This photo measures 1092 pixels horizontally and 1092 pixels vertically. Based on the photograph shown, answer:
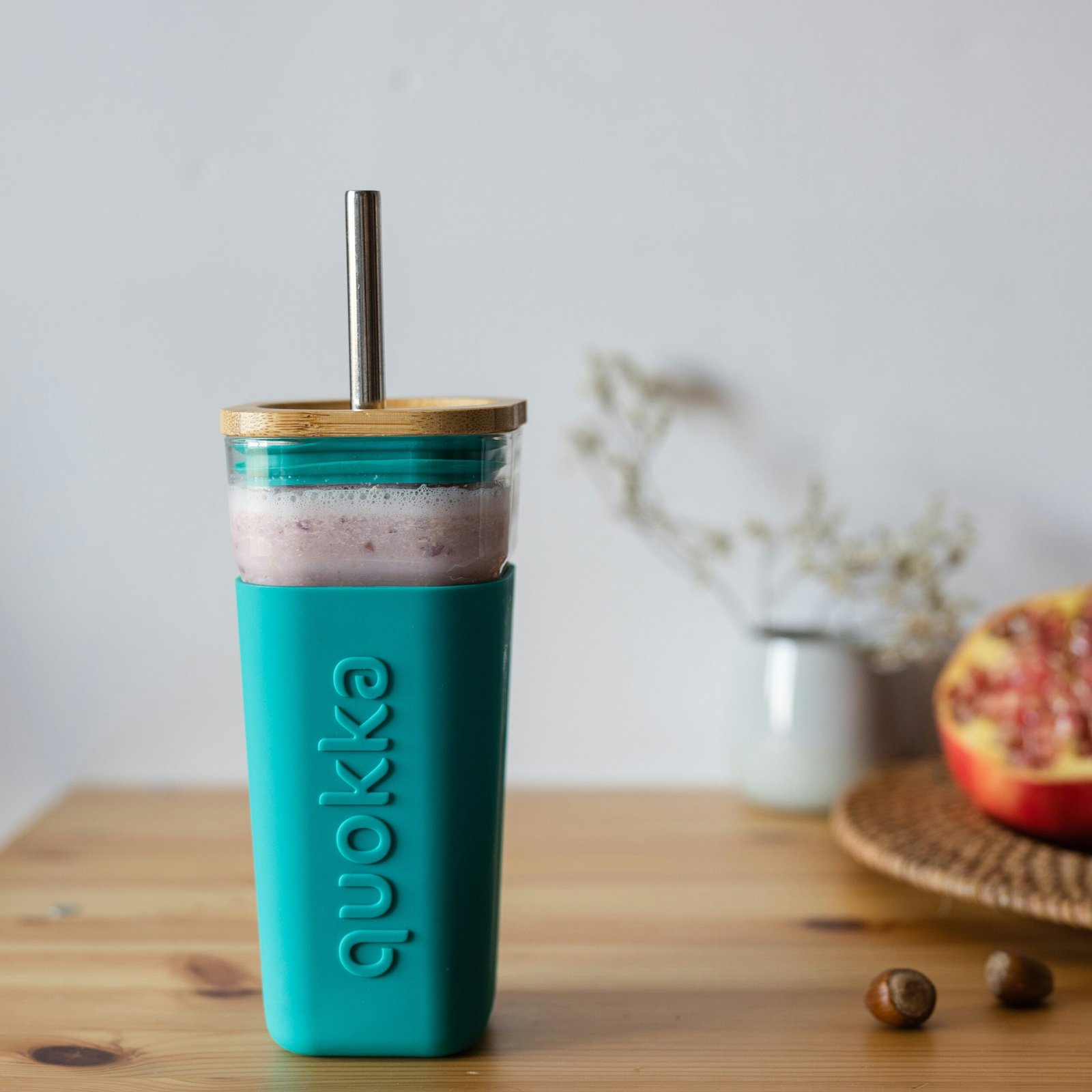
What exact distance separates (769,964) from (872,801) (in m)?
0.19

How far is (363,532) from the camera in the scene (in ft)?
1.72

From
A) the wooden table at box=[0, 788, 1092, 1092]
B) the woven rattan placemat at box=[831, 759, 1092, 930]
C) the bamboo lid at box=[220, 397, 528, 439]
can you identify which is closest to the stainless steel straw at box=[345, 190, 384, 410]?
the bamboo lid at box=[220, 397, 528, 439]

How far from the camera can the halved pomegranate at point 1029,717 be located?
76 cm

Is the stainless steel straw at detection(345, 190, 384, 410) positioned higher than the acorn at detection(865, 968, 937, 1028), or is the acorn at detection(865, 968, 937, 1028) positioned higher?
the stainless steel straw at detection(345, 190, 384, 410)

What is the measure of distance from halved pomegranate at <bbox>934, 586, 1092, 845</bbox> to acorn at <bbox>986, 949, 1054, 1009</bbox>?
0.50 feet

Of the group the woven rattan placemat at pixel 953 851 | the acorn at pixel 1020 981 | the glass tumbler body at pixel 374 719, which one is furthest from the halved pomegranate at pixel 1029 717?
the glass tumbler body at pixel 374 719

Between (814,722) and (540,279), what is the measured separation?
1.36 feet

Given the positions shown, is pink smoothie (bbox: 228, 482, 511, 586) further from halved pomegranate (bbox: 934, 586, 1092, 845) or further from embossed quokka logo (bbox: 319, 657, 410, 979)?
halved pomegranate (bbox: 934, 586, 1092, 845)

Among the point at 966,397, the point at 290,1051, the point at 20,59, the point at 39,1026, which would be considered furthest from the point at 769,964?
the point at 20,59

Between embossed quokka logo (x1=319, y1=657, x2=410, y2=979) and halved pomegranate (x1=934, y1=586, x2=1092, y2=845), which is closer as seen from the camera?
embossed quokka logo (x1=319, y1=657, x2=410, y2=979)

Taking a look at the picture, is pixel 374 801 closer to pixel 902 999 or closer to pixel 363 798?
pixel 363 798

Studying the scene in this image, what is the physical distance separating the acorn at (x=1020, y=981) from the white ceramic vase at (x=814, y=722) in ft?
0.98

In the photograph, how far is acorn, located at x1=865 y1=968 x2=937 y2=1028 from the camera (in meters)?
0.60

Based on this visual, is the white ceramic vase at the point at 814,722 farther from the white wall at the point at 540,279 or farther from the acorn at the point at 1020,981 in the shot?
the acorn at the point at 1020,981
